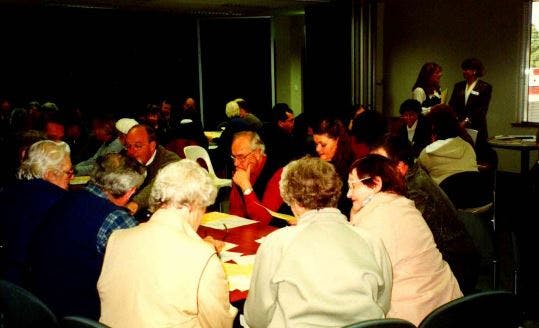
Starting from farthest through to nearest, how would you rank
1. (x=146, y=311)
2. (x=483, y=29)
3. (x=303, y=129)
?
1. (x=483, y=29)
2. (x=303, y=129)
3. (x=146, y=311)

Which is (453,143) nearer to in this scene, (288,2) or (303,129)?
(303,129)

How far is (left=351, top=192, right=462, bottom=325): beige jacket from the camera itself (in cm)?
246

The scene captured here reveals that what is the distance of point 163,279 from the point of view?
2.08 m

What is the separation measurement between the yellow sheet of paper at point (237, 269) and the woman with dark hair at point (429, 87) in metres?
5.06

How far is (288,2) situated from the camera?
425 inches

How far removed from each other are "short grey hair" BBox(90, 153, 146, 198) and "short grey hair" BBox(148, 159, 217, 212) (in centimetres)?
53

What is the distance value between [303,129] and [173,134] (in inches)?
63.8

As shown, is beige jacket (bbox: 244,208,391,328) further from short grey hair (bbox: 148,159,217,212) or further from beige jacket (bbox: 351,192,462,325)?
short grey hair (bbox: 148,159,217,212)

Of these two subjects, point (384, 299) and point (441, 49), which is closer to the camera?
point (384, 299)

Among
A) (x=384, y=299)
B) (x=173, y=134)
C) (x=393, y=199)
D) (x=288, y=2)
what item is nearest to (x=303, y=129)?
(x=173, y=134)

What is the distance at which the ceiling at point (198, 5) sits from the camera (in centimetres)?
1041

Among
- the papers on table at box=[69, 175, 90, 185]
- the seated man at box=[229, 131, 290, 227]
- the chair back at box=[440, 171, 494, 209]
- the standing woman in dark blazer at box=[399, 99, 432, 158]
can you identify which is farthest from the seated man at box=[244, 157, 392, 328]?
the standing woman in dark blazer at box=[399, 99, 432, 158]

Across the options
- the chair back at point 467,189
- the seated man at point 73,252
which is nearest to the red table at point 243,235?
the seated man at point 73,252

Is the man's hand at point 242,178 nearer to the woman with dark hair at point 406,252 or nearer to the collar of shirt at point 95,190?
the collar of shirt at point 95,190
